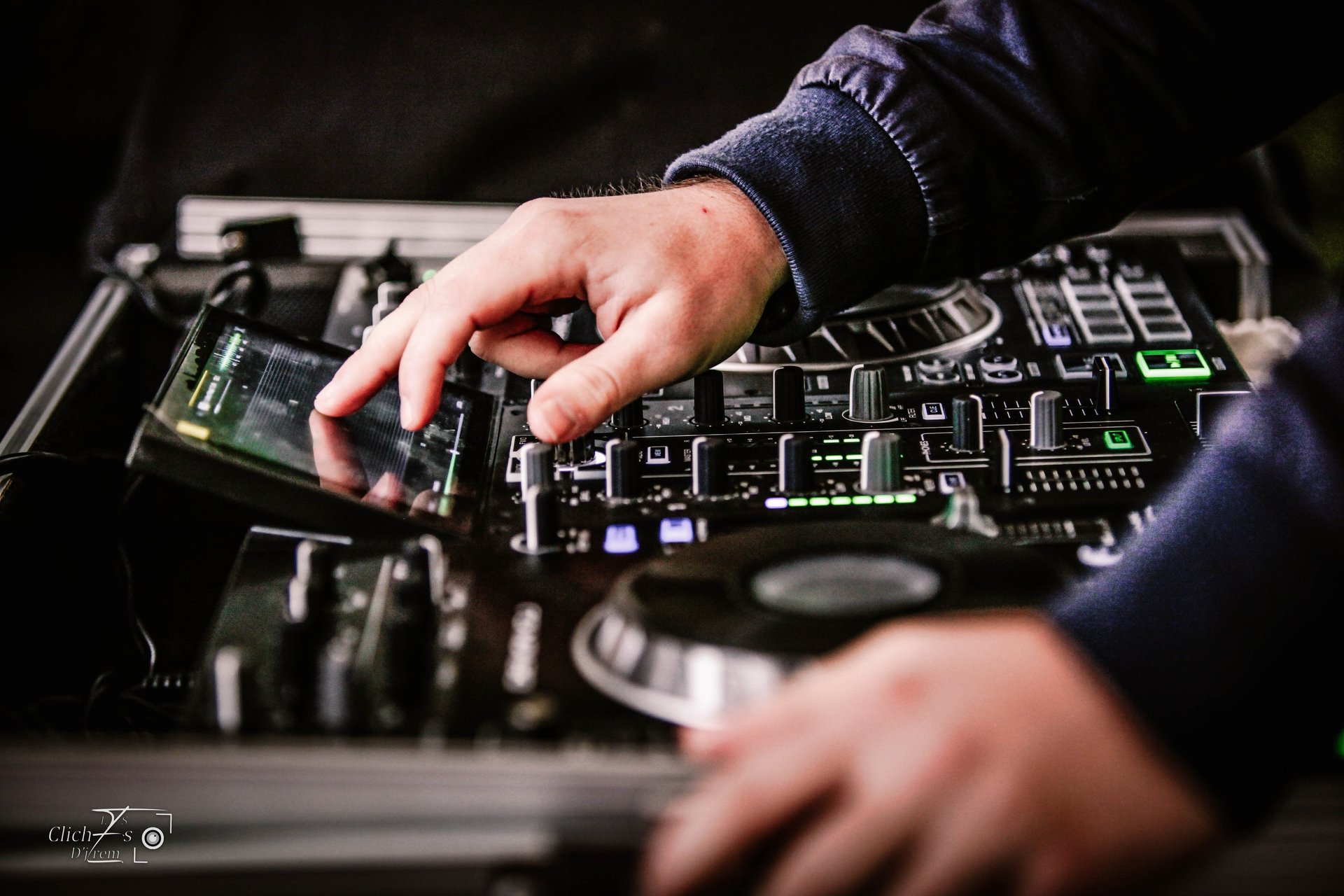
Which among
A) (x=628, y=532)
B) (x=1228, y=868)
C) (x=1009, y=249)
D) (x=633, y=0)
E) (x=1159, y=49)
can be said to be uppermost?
(x=633, y=0)

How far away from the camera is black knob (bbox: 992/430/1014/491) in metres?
0.88

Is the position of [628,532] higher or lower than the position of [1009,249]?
lower

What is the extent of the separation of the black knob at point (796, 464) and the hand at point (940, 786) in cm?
37

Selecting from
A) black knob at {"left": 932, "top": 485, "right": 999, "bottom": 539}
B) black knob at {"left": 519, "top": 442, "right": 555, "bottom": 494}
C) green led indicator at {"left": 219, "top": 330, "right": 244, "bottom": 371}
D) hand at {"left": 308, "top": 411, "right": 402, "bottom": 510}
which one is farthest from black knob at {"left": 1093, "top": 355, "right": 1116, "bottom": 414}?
green led indicator at {"left": 219, "top": 330, "right": 244, "bottom": 371}

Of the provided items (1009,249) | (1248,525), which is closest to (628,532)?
(1248,525)

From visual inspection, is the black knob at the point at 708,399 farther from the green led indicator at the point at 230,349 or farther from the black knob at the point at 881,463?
the green led indicator at the point at 230,349

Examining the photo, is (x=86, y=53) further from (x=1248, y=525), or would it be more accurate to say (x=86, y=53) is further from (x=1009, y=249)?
(x=1248, y=525)

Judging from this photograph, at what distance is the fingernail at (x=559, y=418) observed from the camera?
851 millimetres

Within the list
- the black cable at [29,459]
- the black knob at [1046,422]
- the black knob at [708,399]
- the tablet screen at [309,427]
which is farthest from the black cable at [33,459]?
the black knob at [1046,422]

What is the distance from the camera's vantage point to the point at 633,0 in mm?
1780

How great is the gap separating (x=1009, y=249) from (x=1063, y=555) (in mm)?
429

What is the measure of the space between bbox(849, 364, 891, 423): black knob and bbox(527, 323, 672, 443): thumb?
152 mm

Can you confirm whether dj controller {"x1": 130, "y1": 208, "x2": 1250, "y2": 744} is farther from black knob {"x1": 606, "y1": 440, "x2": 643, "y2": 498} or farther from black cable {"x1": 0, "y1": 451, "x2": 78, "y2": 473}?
black cable {"x1": 0, "y1": 451, "x2": 78, "y2": 473}

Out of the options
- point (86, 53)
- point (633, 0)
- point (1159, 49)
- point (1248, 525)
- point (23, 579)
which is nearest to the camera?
point (1248, 525)
